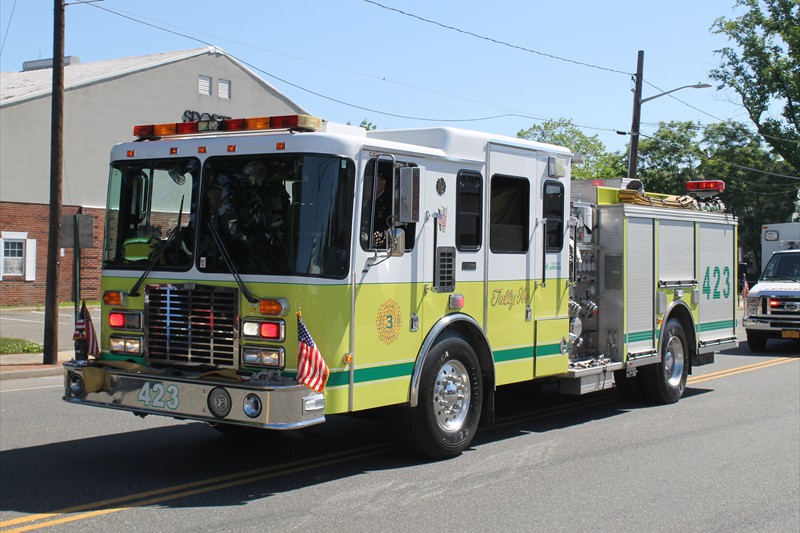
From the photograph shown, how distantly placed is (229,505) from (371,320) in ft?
5.90

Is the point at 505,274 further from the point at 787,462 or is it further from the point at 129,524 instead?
the point at 129,524

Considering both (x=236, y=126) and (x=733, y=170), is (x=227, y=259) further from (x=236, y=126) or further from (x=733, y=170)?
(x=733, y=170)

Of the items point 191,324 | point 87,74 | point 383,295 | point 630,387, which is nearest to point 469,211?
point 383,295

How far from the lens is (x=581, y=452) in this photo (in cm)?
840

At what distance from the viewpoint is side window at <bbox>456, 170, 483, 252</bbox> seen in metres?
8.05

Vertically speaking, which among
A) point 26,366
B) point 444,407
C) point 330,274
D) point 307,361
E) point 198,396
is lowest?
point 26,366

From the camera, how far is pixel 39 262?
Answer: 32.5 metres

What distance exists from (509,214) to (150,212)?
3400 mm

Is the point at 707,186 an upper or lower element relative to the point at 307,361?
upper

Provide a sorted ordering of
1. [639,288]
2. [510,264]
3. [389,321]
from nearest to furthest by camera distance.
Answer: [389,321] → [510,264] → [639,288]

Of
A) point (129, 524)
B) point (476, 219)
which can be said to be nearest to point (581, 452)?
point (476, 219)

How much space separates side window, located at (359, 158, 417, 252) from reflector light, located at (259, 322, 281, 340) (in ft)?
3.05

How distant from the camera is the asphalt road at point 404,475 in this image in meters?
6.10

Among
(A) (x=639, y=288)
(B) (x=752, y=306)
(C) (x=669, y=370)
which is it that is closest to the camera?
(A) (x=639, y=288)
